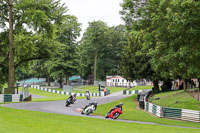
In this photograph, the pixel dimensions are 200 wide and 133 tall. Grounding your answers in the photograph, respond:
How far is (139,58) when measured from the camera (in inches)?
1462

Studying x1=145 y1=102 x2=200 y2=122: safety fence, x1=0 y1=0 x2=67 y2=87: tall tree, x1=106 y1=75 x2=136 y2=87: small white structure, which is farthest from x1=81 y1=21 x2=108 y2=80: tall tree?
x1=145 y1=102 x2=200 y2=122: safety fence

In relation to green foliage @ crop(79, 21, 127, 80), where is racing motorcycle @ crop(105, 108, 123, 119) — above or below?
below

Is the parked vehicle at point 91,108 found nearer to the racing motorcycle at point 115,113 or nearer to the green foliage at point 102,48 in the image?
the racing motorcycle at point 115,113

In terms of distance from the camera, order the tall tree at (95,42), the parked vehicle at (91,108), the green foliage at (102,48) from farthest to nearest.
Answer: the green foliage at (102,48)
the tall tree at (95,42)
the parked vehicle at (91,108)

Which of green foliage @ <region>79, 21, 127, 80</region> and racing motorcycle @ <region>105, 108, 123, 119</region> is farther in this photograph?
green foliage @ <region>79, 21, 127, 80</region>

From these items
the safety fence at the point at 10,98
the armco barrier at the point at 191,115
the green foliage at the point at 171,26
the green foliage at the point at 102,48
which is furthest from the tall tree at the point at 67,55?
the armco barrier at the point at 191,115

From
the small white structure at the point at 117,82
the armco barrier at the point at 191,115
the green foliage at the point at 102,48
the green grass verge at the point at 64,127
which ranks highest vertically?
the green foliage at the point at 102,48

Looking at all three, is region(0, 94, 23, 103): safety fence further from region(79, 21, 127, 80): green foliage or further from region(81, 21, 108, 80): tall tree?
region(81, 21, 108, 80): tall tree

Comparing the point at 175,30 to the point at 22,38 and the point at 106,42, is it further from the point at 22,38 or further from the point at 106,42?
the point at 106,42

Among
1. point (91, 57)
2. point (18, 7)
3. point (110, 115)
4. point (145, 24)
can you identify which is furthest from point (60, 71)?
point (110, 115)

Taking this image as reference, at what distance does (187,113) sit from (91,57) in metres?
60.7

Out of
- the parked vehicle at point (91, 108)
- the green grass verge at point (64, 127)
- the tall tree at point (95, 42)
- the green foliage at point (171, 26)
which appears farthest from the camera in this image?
the tall tree at point (95, 42)

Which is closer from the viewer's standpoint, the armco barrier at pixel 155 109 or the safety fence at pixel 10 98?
the armco barrier at pixel 155 109

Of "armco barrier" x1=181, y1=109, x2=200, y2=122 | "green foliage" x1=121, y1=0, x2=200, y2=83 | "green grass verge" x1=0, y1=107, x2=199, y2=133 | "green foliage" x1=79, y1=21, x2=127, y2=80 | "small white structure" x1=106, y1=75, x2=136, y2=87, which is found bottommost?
"armco barrier" x1=181, y1=109, x2=200, y2=122
